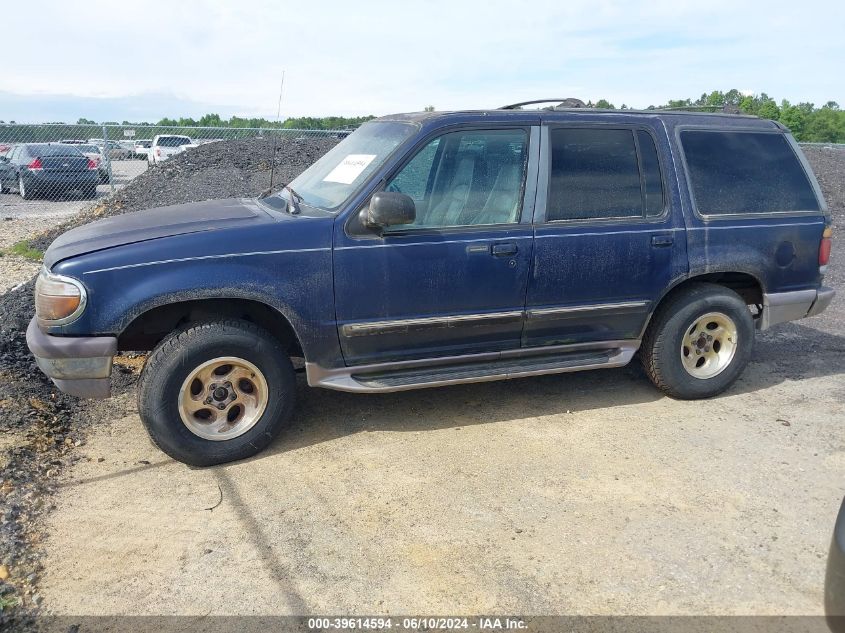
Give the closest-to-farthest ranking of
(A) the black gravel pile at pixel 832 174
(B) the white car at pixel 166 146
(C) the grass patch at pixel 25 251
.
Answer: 1. (C) the grass patch at pixel 25 251
2. (A) the black gravel pile at pixel 832 174
3. (B) the white car at pixel 166 146

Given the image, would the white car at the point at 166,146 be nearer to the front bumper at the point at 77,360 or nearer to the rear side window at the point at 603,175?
the front bumper at the point at 77,360

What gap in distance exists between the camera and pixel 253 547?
3322mm

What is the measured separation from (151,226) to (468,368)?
2122 mm

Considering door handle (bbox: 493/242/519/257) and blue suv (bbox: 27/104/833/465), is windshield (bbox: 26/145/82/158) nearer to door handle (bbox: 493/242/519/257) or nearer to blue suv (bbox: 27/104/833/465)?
blue suv (bbox: 27/104/833/465)

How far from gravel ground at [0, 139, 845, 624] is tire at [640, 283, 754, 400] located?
19 centimetres

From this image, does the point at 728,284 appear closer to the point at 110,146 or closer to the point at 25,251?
the point at 25,251

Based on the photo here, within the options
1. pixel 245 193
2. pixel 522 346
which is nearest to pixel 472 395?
pixel 522 346

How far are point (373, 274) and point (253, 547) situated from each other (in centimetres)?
164

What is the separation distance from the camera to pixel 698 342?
5020mm

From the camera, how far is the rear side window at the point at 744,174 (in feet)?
15.7

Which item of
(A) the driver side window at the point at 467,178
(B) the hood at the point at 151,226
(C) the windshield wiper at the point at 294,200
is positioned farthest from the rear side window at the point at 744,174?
(B) the hood at the point at 151,226

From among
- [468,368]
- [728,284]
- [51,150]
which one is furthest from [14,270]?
[51,150]

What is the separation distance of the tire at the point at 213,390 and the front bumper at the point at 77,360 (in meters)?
0.22

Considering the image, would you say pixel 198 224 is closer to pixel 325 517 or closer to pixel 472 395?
pixel 325 517
